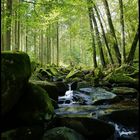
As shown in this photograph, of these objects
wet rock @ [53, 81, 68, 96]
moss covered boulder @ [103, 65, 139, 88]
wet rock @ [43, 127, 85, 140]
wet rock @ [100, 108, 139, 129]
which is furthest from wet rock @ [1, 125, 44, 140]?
moss covered boulder @ [103, 65, 139, 88]

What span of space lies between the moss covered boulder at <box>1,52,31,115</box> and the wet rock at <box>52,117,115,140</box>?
1270mm

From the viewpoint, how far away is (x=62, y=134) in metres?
5.25

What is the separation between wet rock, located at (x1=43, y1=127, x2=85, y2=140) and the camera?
5180mm

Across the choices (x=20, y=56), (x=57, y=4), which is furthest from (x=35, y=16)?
(x=20, y=56)

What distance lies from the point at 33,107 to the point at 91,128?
1.26m

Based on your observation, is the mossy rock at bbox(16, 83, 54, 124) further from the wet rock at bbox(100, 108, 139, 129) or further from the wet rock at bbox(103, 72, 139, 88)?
the wet rock at bbox(103, 72, 139, 88)

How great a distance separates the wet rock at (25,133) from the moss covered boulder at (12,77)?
40 cm

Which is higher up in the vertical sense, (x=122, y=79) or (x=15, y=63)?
(x=15, y=63)

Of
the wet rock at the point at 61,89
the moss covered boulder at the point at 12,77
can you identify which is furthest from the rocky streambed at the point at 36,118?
the wet rock at the point at 61,89

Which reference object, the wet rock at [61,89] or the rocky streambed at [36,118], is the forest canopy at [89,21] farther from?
the rocky streambed at [36,118]

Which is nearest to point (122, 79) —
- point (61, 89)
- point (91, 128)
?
point (61, 89)

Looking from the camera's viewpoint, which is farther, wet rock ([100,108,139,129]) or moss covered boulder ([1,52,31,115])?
wet rock ([100,108,139,129])

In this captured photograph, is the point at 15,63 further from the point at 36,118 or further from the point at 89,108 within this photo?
the point at 89,108

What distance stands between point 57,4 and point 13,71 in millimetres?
5799
